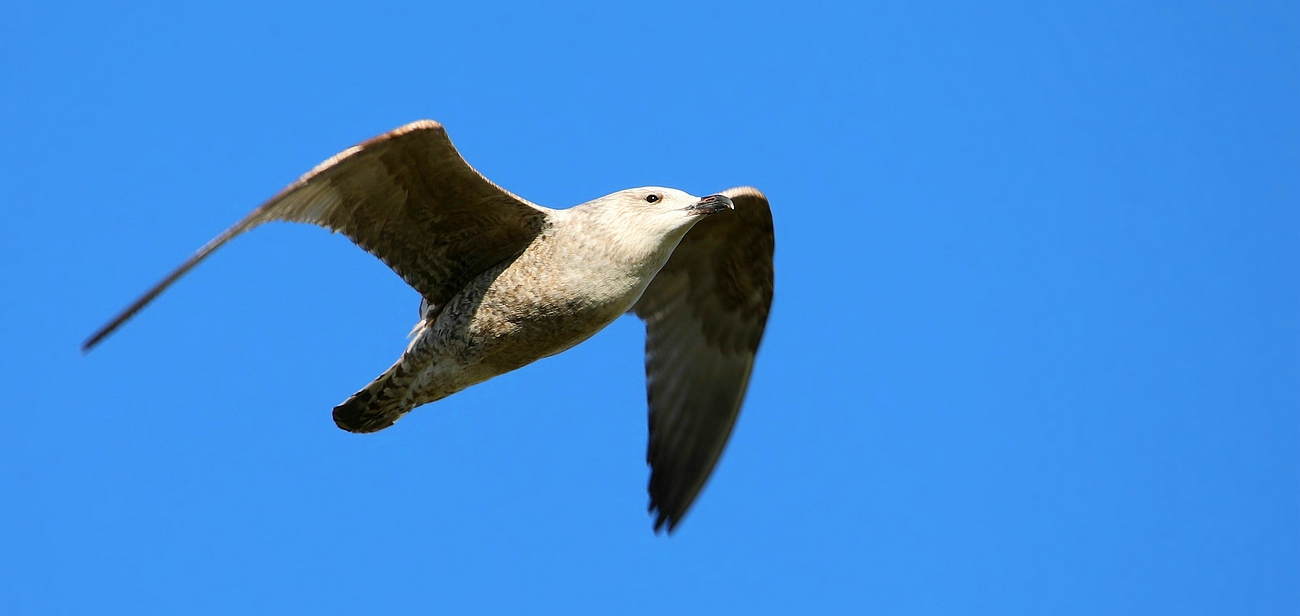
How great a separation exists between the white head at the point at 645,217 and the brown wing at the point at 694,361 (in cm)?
205

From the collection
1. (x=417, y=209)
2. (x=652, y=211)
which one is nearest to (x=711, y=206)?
(x=652, y=211)

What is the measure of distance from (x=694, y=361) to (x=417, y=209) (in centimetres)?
321

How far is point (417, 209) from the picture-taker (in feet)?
29.0

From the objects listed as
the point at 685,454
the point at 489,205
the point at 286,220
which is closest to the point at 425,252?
the point at 489,205

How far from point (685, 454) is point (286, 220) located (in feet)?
14.3

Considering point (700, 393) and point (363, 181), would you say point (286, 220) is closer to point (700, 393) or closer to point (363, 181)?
point (363, 181)

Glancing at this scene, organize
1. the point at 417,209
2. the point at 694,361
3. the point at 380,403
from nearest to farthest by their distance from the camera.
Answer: the point at 417,209 → the point at 380,403 → the point at 694,361

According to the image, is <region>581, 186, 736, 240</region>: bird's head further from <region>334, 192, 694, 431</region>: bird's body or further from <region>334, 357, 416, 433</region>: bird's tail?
<region>334, 357, 416, 433</region>: bird's tail

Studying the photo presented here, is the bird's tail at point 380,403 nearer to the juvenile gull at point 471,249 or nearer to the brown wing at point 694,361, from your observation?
the juvenile gull at point 471,249

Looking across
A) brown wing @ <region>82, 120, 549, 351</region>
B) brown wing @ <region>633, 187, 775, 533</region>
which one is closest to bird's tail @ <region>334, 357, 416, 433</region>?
brown wing @ <region>82, 120, 549, 351</region>

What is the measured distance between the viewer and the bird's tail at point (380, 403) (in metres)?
9.21

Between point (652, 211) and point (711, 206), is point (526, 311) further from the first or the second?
point (711, 206)

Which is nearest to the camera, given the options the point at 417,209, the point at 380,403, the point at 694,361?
the point at 417,209

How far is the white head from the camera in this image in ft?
28.8
